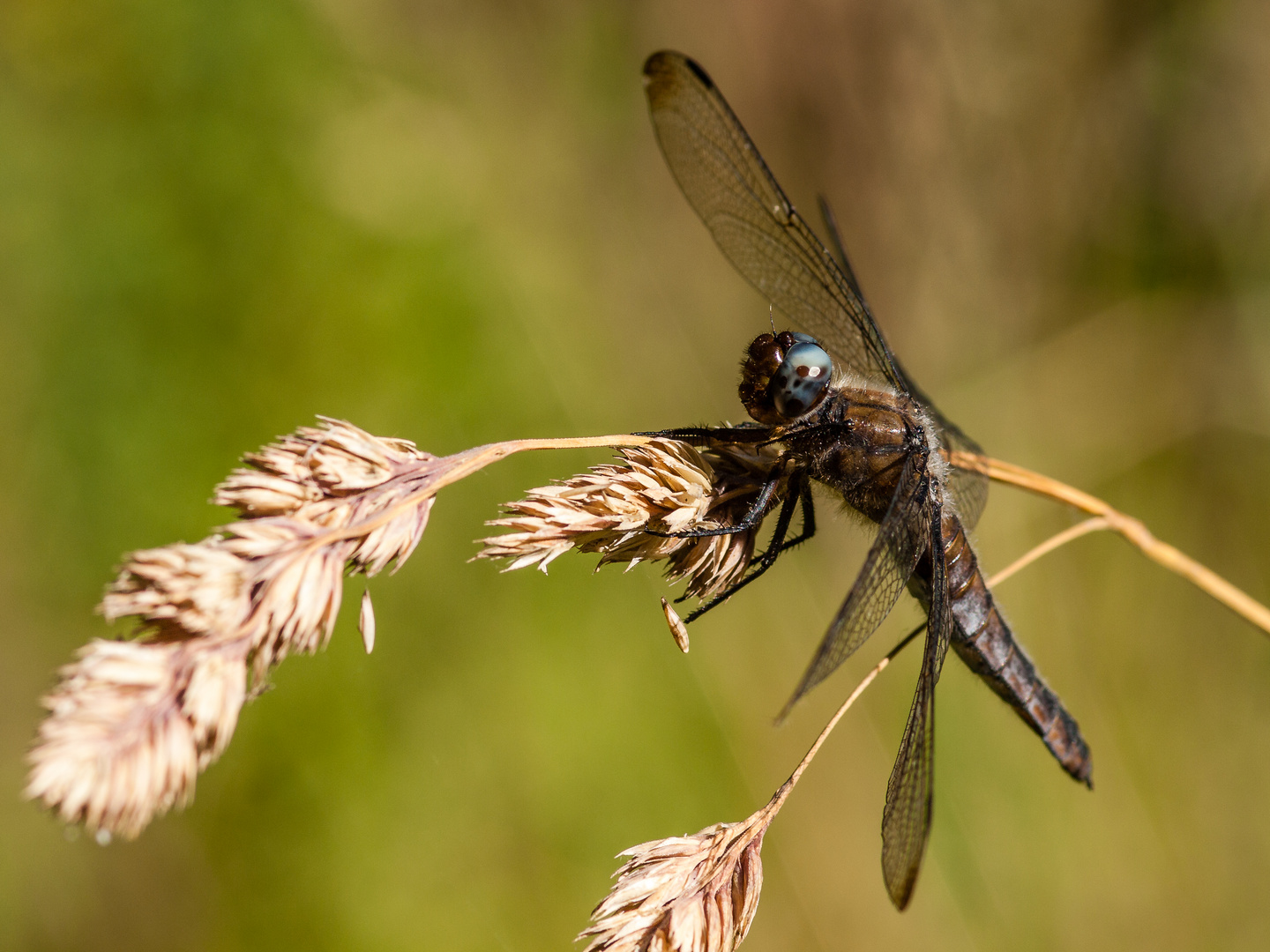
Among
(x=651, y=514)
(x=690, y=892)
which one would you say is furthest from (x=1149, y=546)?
(x=690, y=892)

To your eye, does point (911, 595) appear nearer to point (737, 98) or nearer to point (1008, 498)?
point (1008, 498)

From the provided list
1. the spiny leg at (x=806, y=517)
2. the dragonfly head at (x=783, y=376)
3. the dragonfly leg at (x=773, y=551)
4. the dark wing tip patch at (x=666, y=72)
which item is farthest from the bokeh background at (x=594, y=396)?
the dark wing tip patch at (x=666, y=72)

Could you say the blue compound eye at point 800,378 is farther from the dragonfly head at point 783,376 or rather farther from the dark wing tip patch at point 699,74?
the dark wing tip patch at point 699,74

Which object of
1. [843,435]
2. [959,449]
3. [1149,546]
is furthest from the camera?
[959,449]

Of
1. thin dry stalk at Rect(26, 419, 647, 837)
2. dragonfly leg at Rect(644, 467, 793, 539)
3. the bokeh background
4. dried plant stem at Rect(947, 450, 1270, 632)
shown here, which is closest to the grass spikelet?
dragonfly leg at Rect(644, 467, 793, 539)

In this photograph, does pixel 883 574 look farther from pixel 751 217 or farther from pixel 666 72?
pixel 666 72
